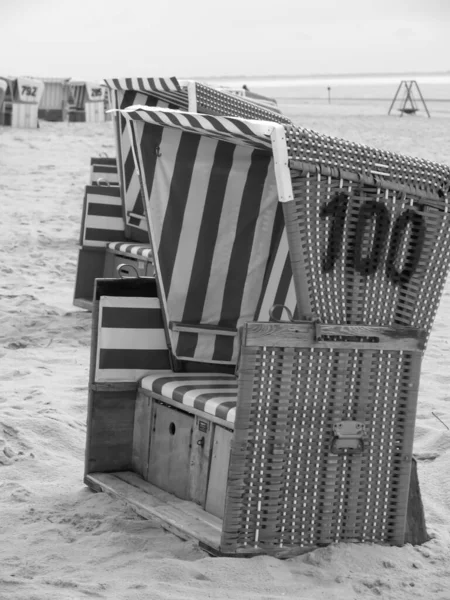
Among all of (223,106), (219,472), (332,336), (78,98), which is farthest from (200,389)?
(78,98)

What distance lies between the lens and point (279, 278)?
3963mm

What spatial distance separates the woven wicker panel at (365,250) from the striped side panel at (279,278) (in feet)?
2.61

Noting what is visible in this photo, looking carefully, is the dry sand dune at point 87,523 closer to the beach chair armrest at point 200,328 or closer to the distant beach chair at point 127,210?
the distant beach chair at point 127,210

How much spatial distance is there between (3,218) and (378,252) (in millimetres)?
6723

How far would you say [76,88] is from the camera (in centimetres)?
2359

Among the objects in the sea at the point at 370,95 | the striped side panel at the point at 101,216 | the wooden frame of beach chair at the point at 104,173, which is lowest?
the striped side panel at the point at 101,216

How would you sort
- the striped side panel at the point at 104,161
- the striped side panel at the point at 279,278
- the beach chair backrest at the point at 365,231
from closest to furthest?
the beach chair backrest at the point at 365,231 < the striped side panel at the point at 279,278 < the striped side panel at the point at 104,161

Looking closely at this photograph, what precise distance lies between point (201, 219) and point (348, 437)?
113 centimetres

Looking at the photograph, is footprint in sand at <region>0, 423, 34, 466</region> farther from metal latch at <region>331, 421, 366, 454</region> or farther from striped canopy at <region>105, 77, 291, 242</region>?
striped canopy at <region>105, 77, 291, 242</region>

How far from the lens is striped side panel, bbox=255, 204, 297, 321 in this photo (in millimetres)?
3914

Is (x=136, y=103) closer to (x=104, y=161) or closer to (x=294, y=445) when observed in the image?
(x=104, y=161)

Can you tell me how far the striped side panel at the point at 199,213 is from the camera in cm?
378

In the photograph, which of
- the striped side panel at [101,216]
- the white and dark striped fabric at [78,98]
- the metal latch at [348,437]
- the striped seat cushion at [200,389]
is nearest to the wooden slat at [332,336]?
the metal latch at [348,437]

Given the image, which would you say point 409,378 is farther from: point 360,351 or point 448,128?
point 448,128
